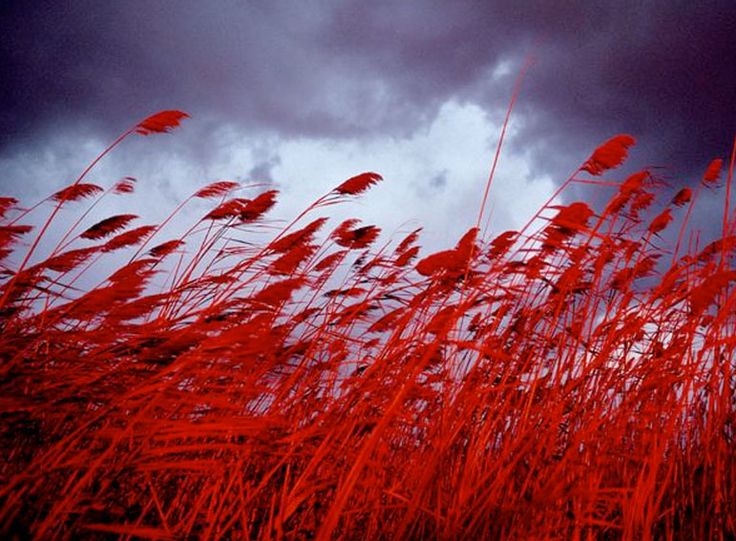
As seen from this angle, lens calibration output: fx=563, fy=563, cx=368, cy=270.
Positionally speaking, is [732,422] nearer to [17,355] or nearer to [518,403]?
[518,403]

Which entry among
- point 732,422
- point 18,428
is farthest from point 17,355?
point 732,422

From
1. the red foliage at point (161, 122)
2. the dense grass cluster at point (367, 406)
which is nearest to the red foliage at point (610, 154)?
the dense grass cluster at point (367, 406)

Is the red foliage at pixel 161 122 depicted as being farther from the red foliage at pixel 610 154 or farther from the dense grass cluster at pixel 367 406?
the red foliage at pixel 610 154

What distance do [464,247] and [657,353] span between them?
99 centimetres

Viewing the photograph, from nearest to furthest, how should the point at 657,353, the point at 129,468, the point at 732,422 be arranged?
1. the point at 129,468
2. the point at 732,422
3. the point at 657,353

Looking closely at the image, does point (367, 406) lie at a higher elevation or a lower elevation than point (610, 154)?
lower

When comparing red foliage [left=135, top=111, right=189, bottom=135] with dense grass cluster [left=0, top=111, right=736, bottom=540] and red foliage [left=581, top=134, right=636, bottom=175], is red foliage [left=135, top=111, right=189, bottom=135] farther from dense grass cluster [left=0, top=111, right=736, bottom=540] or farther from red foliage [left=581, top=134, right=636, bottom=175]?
red foliage [left=581, top=134, right=636, bottom=175]

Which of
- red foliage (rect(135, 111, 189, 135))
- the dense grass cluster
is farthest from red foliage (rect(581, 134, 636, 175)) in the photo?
red foliage (rect(135, 111, 189, 135))

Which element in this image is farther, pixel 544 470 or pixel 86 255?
pixel 86 255

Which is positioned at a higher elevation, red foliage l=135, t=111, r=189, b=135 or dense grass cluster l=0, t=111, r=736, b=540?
red foliage l=135, t=111, r=189, b=135

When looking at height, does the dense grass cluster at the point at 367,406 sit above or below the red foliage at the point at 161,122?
below

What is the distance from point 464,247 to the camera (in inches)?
75.5

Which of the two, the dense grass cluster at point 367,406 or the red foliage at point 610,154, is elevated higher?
the red foliage at point 610,154

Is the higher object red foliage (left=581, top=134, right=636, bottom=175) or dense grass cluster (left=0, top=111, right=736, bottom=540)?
red foliage (left=581, top=134, right=636, bottom=175)
